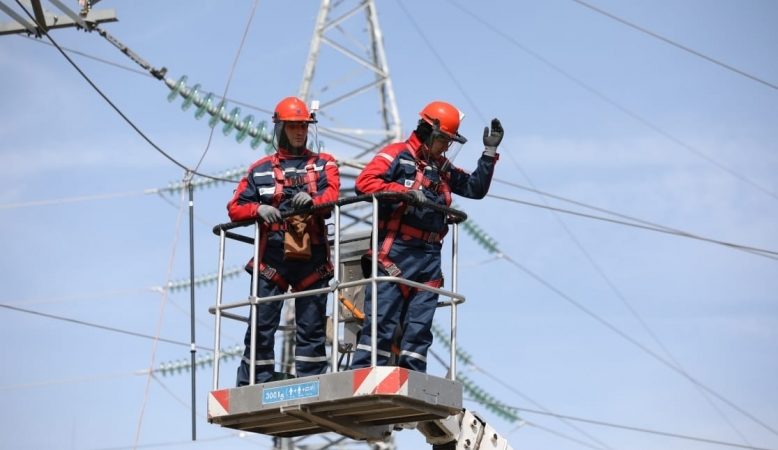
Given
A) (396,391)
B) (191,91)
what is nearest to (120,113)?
(396,391)

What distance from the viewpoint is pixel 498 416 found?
2892cm

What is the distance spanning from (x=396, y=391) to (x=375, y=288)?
0.78m

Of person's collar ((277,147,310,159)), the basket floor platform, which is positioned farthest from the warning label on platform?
person's collar ((277,147,310,159))

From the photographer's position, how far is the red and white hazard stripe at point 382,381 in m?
10.6

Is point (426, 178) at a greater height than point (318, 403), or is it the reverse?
point (426, 178)

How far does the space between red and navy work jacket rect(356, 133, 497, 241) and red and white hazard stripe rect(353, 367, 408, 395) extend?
1.22m

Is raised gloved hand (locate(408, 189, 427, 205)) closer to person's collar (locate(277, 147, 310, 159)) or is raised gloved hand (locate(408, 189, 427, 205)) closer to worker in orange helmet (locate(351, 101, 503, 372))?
worker in orange helmet (locate(351, 101, 503, 372))

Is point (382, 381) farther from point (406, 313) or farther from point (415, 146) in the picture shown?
point (415, 146)

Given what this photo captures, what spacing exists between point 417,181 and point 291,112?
3.97 ft

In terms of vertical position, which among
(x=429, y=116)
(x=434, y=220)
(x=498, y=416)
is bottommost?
(x=434, y=220)

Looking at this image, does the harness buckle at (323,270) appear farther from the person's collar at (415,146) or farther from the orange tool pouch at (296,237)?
the person's collar at (415,146)

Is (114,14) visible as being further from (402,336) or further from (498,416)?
(498,416)

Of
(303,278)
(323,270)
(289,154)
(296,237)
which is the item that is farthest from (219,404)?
(289,154)

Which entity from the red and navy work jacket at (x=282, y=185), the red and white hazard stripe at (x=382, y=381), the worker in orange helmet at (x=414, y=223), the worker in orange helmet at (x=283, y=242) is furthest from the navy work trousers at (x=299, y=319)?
the red and white hazard stripe at (x=382, y=381)
